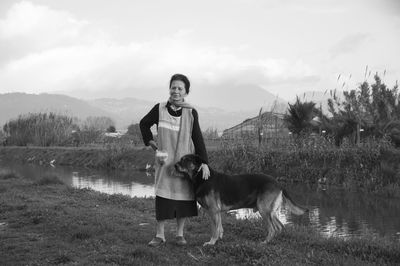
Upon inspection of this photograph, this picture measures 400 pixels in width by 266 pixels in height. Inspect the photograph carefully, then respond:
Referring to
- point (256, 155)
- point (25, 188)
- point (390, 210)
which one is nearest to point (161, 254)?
point (390, 210)

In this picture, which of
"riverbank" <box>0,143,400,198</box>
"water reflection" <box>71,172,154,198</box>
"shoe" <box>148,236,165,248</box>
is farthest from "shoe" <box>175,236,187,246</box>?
"riverbank" <box>0,143,400,198</box>

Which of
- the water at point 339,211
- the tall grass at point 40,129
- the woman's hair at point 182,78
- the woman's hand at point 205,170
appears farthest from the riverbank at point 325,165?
the tall grass at point 40,129

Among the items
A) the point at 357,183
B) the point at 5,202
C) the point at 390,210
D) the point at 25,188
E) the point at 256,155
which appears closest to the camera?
the point at 5,202

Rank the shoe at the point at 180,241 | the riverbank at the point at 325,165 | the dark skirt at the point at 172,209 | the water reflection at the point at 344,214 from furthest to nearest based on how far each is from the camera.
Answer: the riverbank at the point at 325,165 → the water reflection at the point at 344,214 → the shoe at the point at 180,241 → the dark skirt at the point at 172,209

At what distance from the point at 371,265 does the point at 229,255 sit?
1.78 metres

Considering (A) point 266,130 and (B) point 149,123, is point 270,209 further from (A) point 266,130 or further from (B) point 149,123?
(A) point 266,130

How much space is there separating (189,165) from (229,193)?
745 millimetres

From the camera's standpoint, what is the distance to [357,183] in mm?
18000

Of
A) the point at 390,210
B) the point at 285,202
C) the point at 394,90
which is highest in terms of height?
the point at 394,90

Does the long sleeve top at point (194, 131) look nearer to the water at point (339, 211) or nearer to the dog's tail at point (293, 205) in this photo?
the dog's tail at point (293, 205)

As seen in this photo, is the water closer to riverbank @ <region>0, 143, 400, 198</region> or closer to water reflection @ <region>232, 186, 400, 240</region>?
water reflection @ <region>232, 186, 400, 240</region>

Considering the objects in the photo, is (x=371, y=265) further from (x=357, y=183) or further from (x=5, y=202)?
(x=357, y=183)

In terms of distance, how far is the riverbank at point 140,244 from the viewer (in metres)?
6.17

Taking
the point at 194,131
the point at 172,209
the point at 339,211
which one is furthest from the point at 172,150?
the point at 339,211
